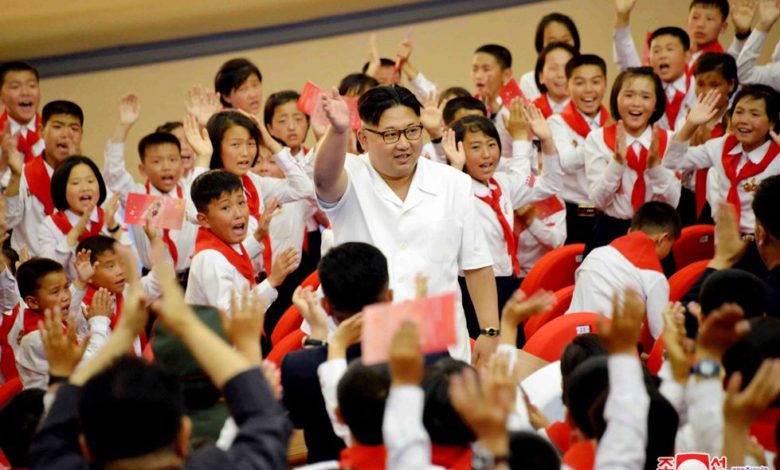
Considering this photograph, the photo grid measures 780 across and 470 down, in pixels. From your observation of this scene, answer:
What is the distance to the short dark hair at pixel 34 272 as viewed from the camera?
4.96 metres

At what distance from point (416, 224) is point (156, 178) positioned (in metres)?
2.89

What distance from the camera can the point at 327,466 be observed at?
7.79ft

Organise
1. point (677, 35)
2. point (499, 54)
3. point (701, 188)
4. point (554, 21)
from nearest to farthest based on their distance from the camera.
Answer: point (701, 188)
point (677, 35)
point (499, 54)
point (554, 21)

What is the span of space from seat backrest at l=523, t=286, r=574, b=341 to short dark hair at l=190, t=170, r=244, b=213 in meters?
1.32

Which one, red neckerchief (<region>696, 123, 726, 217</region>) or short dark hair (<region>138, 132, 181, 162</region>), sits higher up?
short dark hair (<region>138, 132, 181, 162</region>)

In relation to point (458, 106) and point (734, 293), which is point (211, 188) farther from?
point (734, 293)

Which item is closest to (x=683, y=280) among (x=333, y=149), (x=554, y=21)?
(x=333, y=149)

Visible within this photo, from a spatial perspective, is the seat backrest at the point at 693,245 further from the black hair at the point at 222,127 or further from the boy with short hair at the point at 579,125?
the black hair at the point at 222,127

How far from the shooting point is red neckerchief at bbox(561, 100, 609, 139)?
6.38m

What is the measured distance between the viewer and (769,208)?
3.51m

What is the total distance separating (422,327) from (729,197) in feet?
11.3

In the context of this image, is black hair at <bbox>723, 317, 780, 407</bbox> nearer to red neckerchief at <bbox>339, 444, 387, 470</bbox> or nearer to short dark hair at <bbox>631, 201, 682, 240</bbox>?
red neckerchief at <bbox>339, 444, 387, 470</bbox>

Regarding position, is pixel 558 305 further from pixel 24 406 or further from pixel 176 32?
pixel 176 32

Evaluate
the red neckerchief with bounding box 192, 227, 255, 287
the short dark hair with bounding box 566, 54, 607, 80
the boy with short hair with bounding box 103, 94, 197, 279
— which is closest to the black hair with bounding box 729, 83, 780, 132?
the short dark hair with bounding box 566, 54, 607, 80
